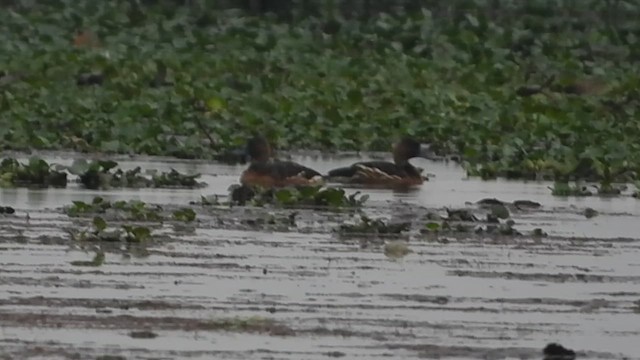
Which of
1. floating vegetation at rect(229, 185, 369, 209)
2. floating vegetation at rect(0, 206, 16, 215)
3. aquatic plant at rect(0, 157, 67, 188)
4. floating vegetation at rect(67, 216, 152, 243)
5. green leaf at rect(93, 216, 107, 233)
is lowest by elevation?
floating vegetation at rect(67, 216, 152, 243)

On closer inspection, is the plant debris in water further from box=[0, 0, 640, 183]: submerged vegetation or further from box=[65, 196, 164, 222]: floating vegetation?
box=[0, 0, 640, 183]: submerged vegetation

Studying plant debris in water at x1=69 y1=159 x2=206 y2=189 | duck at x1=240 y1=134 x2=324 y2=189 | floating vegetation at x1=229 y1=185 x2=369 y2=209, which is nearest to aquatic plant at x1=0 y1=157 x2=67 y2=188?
plant debris in water at x1=69 y1=159 x2=206 y2=189

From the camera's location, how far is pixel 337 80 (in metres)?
28.2

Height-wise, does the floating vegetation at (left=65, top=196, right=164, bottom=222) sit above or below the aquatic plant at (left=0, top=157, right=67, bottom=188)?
below

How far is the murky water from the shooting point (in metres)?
10.4

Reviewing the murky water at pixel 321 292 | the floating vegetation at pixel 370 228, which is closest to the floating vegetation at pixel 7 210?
the murky water at pixel 321 292

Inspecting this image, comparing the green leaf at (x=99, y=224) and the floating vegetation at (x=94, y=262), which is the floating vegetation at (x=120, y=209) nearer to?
the green leaf at (x=99, y=224)

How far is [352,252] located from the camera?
47.2ft

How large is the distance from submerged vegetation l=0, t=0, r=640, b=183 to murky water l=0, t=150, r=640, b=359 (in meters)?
5.54

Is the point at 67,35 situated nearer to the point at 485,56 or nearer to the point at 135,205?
A: the point at 485,56

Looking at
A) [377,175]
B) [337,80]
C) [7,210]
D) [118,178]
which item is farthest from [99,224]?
[337,80]

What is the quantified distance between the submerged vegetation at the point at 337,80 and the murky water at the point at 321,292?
5.54m

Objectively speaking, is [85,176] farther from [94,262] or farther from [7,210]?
[94,262]

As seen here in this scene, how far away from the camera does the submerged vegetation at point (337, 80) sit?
22609mm
